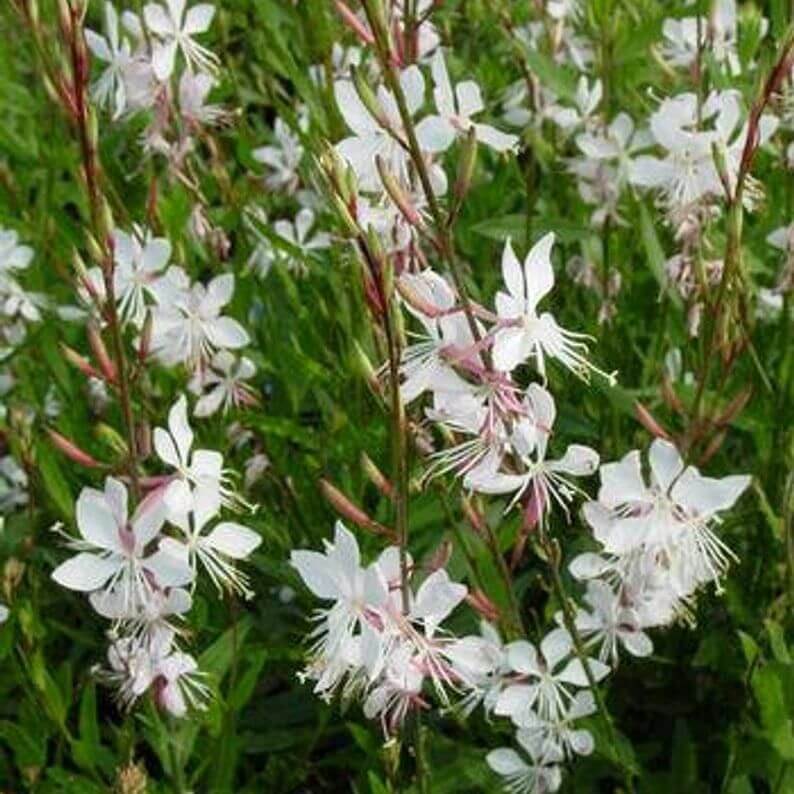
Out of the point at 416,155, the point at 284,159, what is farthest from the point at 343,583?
the point at 284,159

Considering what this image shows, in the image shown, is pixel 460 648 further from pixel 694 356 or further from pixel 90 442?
pixel 90 442

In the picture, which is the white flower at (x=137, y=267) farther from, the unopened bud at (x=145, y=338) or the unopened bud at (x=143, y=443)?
the unopened bud at (x=143, y=443)

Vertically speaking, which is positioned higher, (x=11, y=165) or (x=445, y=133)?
(x=445, y=133)

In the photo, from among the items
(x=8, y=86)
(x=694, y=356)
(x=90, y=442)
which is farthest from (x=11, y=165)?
(x=694, y=356)

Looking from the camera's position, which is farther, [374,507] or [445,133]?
[374,507]

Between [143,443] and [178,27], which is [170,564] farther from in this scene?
[178,27]

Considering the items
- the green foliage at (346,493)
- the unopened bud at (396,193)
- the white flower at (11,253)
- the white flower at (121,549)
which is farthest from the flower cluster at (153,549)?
the white flower at (11,253)
